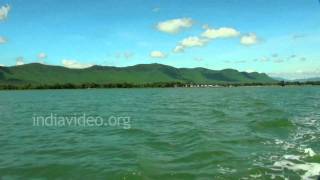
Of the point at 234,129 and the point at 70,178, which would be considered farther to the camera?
the point at 234,129

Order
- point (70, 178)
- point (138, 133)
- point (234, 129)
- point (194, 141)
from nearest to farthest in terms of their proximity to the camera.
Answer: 1. point (70, 178)
2. point (194, 141)
3. point (138, 133)
4. point (234, 129)

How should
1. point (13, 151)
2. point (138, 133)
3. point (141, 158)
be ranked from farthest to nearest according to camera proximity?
point (138, 133)
point (13, 151)
point (141, 158)

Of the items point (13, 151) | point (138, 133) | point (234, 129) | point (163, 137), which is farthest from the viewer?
point (234, 129)

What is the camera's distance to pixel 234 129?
102 feet

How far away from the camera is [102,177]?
55.8ft

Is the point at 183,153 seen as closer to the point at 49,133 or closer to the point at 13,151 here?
the point at 13,151

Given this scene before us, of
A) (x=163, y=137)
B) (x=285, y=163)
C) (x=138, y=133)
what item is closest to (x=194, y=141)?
(x=163, y=137)

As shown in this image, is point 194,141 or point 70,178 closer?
point 70,178

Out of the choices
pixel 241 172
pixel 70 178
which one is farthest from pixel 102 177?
pixel 241 172

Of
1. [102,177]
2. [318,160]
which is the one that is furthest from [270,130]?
[102,177]

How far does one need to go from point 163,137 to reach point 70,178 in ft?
36.0

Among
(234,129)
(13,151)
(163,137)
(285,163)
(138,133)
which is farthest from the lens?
(234,129)

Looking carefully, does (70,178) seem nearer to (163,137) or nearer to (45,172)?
(45,172)

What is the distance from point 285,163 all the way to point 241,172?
8.64 feet
